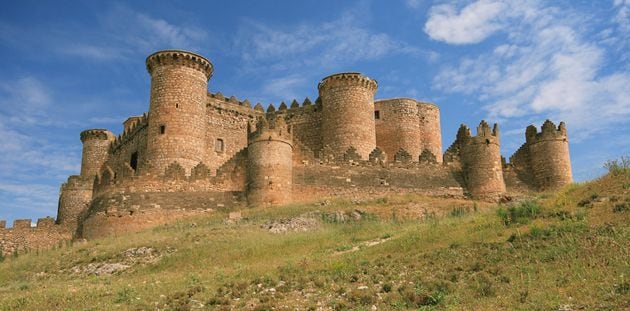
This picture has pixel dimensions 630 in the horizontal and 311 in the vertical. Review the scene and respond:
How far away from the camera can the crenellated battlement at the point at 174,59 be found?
30406 mm

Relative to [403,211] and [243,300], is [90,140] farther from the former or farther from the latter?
[243,300]

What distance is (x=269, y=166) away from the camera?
2547 centimetres

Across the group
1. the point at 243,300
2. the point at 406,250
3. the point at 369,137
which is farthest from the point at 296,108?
the point at 243,300

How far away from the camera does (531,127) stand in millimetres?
29469

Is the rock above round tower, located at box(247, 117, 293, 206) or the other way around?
the other way around

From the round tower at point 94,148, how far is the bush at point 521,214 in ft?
101

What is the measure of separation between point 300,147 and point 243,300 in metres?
16.7

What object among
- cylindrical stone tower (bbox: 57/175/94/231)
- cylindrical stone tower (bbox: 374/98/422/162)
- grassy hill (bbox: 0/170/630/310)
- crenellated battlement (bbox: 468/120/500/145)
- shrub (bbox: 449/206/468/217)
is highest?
cylindrical stone tower (bbox: 374/98/422/162)

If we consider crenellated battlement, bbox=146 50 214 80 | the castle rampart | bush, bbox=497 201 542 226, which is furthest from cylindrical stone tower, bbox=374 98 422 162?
bush, bbox=497 201 542 226

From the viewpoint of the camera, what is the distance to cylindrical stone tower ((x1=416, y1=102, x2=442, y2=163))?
3809 centimetres

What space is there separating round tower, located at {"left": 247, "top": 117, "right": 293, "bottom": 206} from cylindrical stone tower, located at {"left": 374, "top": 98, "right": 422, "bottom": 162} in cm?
1205

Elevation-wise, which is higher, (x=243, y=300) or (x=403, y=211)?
(x=403, y=211)

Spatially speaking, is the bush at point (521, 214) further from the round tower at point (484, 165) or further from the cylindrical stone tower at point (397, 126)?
the cylindrical stone tower at point (397, 126)

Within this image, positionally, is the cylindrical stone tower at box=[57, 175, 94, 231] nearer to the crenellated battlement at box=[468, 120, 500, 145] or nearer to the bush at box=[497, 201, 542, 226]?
the crenellated battlement at box=[468, 120, 500, 145]
